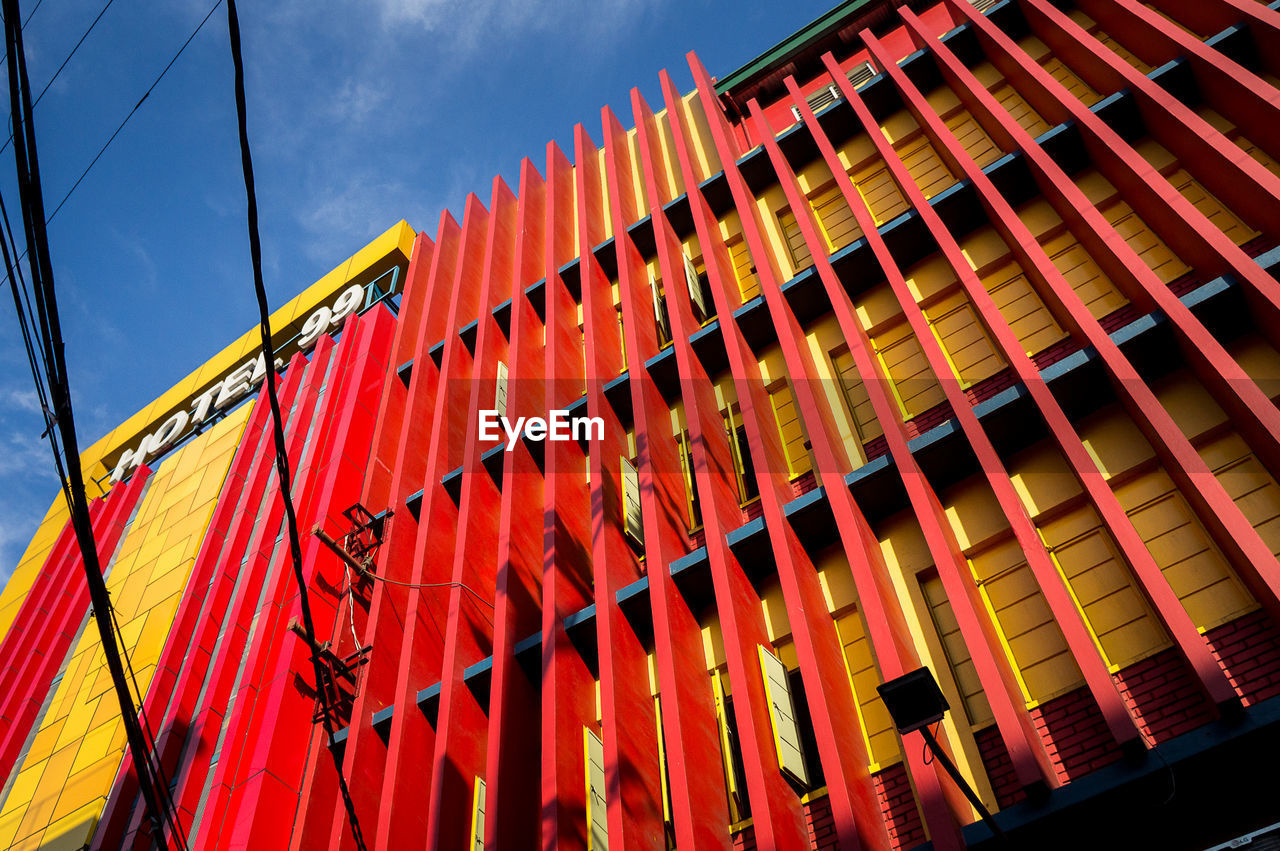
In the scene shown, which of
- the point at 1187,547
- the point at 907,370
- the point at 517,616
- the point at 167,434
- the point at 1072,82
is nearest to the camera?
the point at 1187,547

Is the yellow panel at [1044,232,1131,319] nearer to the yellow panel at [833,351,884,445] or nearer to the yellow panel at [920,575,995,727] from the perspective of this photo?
the yellow panel at [833,351,884,445]

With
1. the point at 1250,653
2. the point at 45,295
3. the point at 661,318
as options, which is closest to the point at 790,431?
the point at 661,318

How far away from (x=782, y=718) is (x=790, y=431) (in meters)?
5.69

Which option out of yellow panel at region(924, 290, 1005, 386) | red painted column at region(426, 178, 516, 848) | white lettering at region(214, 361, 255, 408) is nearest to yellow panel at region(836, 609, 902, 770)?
yellow panel at region(924, 290, 1005, 386)

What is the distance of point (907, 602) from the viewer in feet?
38.7

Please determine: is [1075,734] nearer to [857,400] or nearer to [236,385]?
[857,400]

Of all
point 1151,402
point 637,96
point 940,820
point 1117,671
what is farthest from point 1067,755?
point 637,96

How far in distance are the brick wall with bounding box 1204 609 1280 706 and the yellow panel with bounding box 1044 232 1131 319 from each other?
5272 mm

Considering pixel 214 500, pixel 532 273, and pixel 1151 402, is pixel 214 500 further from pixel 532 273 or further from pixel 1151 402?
pixel 1151 402

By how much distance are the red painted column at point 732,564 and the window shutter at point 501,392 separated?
3950mm

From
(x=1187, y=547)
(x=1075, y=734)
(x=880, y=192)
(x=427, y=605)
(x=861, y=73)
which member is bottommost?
(x=1075, y=734)

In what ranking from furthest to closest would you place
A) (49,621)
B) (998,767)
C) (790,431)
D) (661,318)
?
(49,621)
(661,318)
(790,431)
(998,767)

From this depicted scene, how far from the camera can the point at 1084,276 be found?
45.5 ft

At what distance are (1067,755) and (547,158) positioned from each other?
799 inches
